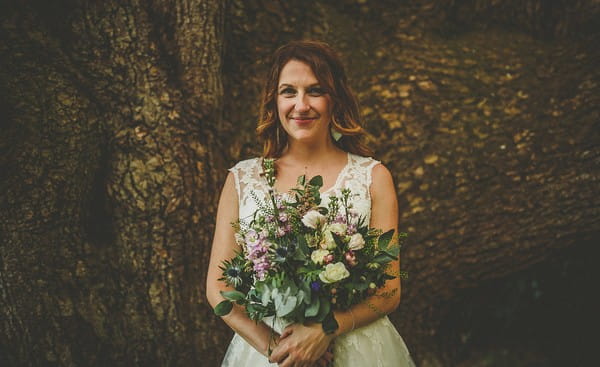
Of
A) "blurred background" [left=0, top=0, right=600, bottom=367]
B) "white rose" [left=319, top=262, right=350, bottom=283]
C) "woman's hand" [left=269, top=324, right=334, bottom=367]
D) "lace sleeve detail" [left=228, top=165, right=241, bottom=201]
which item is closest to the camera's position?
"white rose" [left=319, top=262, right=350, bottom=283]

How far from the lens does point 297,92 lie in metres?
2.59

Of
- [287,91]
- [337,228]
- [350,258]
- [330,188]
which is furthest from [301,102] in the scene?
[350,258]

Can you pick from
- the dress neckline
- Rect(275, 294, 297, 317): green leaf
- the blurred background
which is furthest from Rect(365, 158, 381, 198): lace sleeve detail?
the blurred background

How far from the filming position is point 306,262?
2.13 metres

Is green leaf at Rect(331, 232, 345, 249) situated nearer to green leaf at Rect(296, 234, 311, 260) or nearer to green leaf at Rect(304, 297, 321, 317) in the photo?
green leaf at Rect(296, 234, 311, 260)

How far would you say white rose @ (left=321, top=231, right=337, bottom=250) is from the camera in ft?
6.88

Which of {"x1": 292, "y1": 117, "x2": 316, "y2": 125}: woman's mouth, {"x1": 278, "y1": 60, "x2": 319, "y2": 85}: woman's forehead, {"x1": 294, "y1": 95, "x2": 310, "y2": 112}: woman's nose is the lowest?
{"x1": 292, "y1": 117, "x2": 316, "y2": 125}: woman's mouth

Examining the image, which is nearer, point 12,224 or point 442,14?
point 12,224

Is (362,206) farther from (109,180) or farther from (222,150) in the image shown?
(109,180)

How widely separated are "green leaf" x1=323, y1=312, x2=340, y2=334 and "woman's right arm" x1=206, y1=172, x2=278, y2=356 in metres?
0.35

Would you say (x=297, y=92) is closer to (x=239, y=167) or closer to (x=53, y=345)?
(x=239, y=167)

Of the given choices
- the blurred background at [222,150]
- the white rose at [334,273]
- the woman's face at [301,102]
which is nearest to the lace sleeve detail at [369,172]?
the woman's face at [301,102]

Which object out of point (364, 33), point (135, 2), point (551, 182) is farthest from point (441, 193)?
point (135, 2)

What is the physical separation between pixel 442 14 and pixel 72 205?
2.83 m
